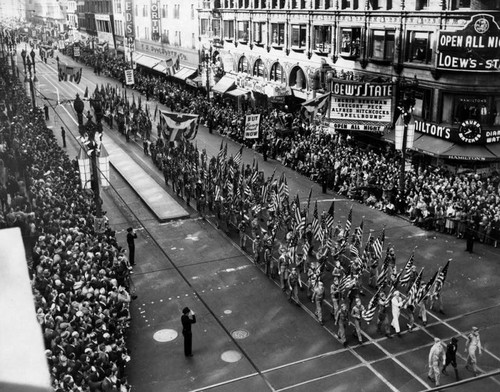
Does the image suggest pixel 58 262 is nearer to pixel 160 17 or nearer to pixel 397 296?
pixel 397 296

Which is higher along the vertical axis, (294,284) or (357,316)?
(357,316)

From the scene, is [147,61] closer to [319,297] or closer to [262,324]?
[262,324]

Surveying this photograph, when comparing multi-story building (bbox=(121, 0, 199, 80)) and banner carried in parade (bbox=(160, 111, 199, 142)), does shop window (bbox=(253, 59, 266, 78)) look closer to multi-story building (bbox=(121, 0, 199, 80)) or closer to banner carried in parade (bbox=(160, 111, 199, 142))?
multi-story building (bbox=(121, 0, 199, 80))

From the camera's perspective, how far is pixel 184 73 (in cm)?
6869

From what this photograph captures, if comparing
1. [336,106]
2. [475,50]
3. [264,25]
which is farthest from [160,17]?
[475,50]

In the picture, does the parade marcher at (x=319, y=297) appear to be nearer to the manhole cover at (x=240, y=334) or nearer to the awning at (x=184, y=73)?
the manhole cover at (x=240, y=334)

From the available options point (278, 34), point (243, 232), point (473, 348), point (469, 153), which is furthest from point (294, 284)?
point (278, 34)

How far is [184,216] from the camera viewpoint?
29406 millimetres

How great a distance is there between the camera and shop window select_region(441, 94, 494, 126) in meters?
33.3

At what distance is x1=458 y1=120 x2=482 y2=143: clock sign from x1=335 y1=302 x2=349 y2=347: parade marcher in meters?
19.4

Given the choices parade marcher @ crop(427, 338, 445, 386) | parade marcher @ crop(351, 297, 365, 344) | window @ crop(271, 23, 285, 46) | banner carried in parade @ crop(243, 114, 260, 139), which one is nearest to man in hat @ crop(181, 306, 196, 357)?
parade marcher @ crop(351, 297, 365, 344)

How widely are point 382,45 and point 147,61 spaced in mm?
50074

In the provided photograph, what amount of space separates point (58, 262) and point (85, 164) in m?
7.78

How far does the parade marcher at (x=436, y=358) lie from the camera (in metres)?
14.9
